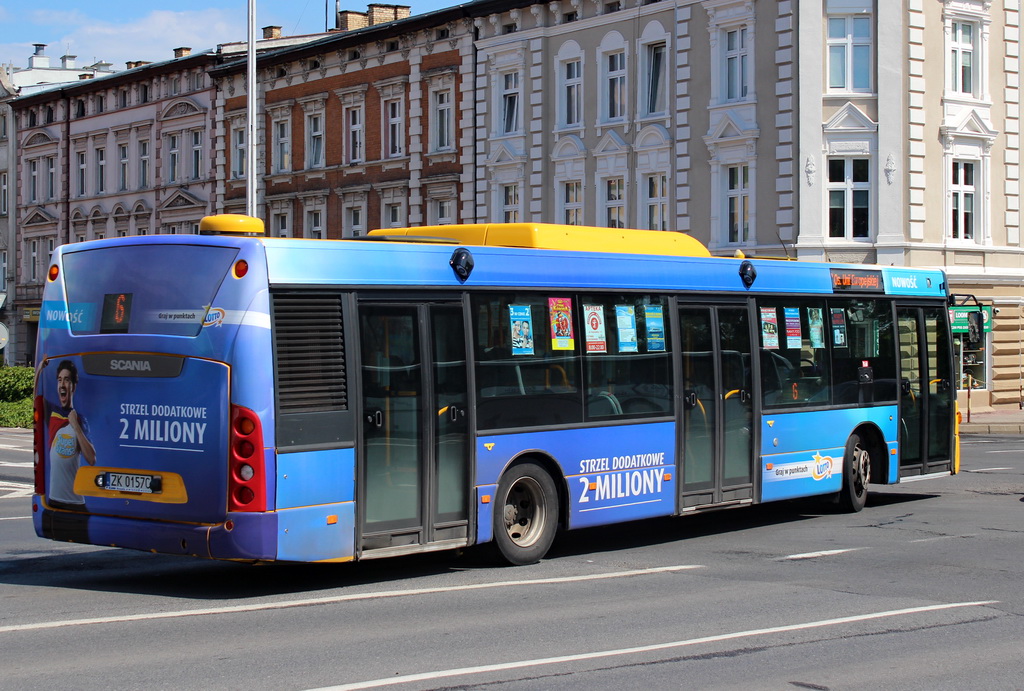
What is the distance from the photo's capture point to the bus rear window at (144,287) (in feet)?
32.3

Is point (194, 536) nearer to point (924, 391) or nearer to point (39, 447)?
point (39, 447)

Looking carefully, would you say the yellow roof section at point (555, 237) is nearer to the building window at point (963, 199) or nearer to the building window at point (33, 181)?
the building window at point (963, 199)

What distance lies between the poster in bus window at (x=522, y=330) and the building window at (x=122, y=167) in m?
51.7

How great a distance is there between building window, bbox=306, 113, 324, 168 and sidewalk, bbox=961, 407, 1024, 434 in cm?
2511

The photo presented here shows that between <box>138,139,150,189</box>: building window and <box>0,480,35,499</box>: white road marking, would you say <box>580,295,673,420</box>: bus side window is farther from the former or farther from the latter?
<box>138,139,150,189</box>: building window

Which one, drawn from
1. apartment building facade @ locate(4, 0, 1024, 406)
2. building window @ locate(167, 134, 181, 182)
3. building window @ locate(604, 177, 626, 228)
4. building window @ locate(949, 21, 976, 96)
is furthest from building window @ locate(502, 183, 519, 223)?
building window @ locate(167, 134, 181, 182)

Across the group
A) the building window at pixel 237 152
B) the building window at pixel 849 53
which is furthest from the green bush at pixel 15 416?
the building window at pixel 849 53

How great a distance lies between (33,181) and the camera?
67062mm

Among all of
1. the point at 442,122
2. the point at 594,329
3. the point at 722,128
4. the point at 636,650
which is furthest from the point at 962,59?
the point at 636,650

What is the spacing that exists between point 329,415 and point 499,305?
6.85ft

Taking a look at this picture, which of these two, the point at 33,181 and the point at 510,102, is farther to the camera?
the point at 33,181

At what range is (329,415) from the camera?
10.1m

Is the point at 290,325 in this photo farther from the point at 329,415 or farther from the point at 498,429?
the point at 498,429

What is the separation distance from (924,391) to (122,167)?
163 ft
